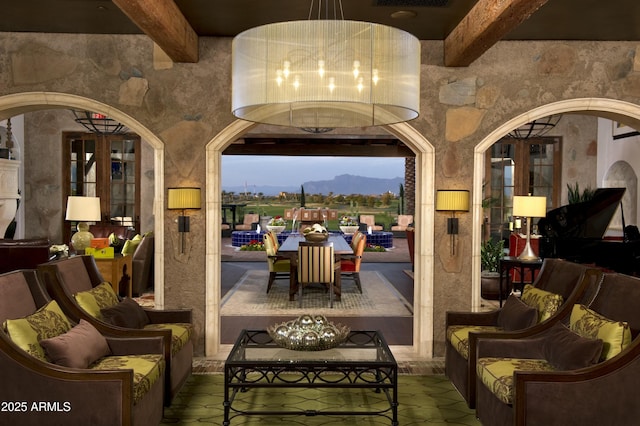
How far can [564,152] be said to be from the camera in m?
11.9

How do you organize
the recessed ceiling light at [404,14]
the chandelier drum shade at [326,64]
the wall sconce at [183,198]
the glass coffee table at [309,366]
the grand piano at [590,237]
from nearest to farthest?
the chandelier drum shade at [326,64]
the glass coffee table at [309,366]
the recessed ceiling light at [404,14]
the wall sconce at [183,198]
the grand piano at [590,237]

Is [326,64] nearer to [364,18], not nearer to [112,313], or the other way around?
[364,18]

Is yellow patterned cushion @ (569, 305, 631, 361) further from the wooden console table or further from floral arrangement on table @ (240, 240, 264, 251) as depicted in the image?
floral arrangement on table @ (240, 240, 264, 251)

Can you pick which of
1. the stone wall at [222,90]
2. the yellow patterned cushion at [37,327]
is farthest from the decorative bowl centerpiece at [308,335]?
the stone wall at [222,90]

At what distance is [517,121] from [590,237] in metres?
3.09

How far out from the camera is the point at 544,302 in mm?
4383

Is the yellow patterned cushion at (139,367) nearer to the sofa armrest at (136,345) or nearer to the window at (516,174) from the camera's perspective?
the sofa armrest at (136,345)

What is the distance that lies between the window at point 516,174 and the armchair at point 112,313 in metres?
→ 8.57

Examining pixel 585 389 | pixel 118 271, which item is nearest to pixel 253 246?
pixel 118 271

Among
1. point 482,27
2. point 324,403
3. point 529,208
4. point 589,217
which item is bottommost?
point 324,403

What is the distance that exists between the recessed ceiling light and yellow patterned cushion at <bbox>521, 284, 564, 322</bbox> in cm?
244

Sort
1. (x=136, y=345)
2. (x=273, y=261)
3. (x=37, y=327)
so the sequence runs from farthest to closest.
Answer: (x=273, y=261) < (x=136, y=345) < (x=37, y=327)

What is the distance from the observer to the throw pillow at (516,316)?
4.33m

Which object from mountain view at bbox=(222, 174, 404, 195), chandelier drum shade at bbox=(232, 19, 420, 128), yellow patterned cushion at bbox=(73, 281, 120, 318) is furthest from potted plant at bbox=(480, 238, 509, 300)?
mountain view at bbox=(222, 174, 404, 195)
